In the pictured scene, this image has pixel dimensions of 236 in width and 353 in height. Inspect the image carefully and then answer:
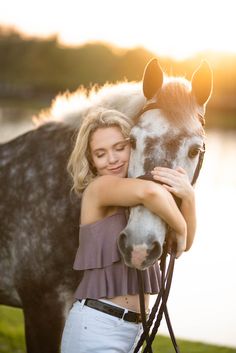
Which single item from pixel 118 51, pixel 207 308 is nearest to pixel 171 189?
pixel 207 308

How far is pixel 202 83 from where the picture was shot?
112 inches

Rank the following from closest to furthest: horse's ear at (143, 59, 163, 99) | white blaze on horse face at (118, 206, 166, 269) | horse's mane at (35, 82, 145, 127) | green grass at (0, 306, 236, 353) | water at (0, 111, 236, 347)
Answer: white blaze on horse face at (118, 206, 166, 269) < horse's ear at (143, 59, 163, 99) < horse's mane at (35, 82, 145, 127) < green grass at (0, 306, 236, 353) < water at (0, 111, 236, 347)

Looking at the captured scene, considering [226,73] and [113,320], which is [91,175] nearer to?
[113,320]

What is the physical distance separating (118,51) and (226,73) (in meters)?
34.3

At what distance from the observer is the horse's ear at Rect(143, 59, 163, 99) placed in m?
2.83

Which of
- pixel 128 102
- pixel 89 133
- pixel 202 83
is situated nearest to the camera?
pixel 89 133

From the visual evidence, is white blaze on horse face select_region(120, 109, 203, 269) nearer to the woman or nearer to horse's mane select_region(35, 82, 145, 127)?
the woman

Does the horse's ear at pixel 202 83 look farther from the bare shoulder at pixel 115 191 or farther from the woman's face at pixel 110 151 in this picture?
the bare shoulder at pixel 115 191

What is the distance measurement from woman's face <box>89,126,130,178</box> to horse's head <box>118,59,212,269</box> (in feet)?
0.21

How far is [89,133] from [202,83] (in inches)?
26.9

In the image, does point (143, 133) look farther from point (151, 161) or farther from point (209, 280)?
point (209, 280)

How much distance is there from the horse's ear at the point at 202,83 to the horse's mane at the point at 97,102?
31 cm

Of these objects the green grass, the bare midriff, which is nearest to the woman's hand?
the bare midriff

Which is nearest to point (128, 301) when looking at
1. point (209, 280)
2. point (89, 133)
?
point (89, 133)
